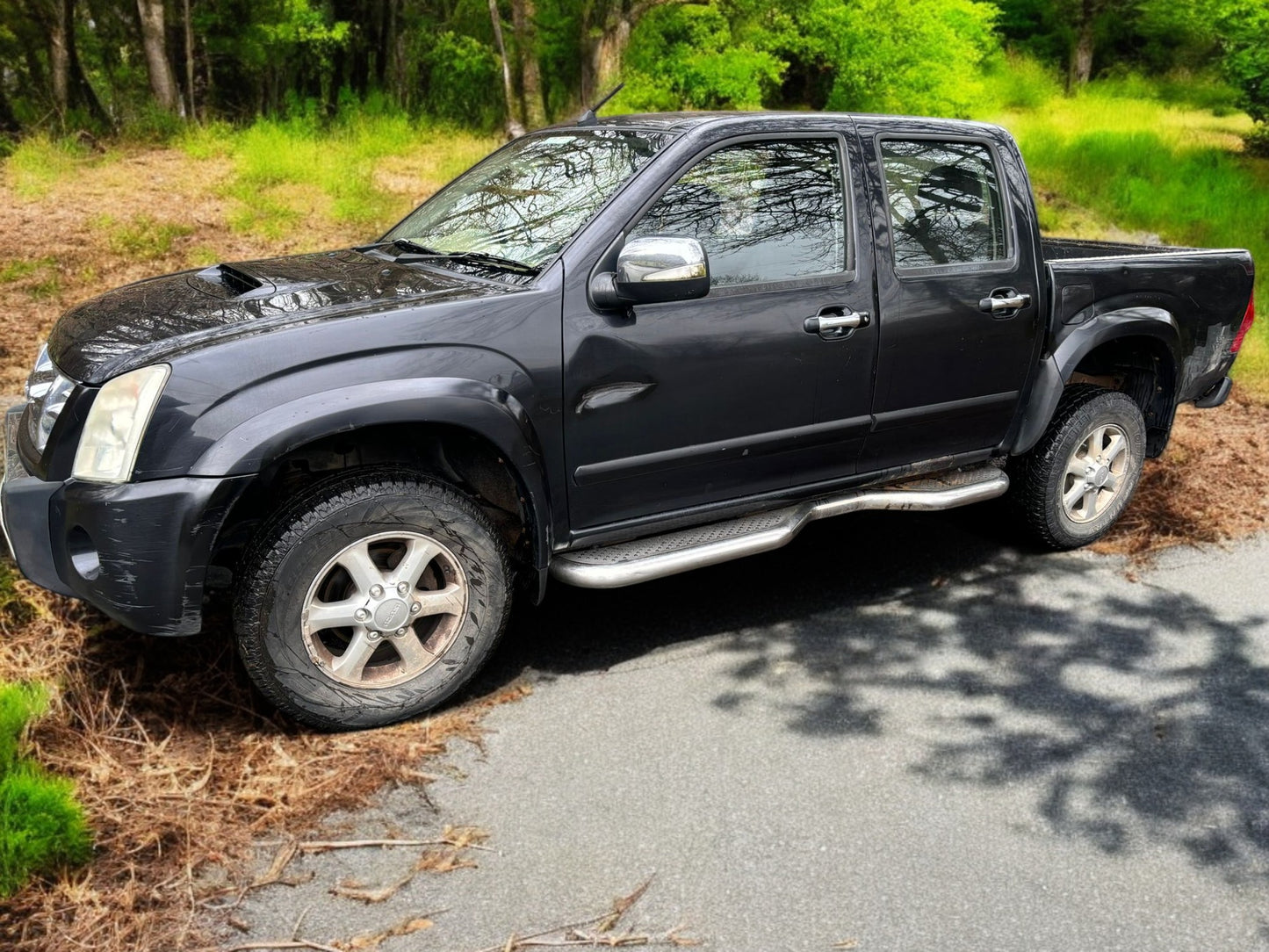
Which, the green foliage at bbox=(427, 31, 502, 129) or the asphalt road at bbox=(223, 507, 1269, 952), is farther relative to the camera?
the green foliage at bbox=(427, 31, 502, 129)

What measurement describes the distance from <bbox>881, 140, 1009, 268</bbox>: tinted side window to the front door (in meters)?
0.27

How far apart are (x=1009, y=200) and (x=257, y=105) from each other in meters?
17.4


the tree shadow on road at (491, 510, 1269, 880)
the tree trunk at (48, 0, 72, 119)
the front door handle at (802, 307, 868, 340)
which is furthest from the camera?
the tree trunk at (48, 0, 72, 119)

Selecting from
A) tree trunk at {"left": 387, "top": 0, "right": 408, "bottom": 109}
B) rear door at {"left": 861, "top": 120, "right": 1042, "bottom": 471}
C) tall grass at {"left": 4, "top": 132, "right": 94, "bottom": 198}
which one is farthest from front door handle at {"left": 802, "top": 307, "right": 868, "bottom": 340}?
tree trunk at {"left": 387, "top": 0, "right": 408, "bottom": 109}

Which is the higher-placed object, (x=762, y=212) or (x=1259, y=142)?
(x=762, y=212)

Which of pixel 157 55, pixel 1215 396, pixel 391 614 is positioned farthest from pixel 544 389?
pixel 157 55

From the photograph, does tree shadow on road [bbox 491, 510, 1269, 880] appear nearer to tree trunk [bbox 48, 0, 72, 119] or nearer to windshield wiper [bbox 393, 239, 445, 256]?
windshield wiper [bbox 393, 239, 445, 256]

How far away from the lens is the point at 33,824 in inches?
118

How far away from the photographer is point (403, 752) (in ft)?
11.9

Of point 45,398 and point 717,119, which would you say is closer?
point 45,398

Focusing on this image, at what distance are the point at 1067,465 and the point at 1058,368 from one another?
1.67ft

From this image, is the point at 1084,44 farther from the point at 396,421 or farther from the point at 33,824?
the point at 33,824

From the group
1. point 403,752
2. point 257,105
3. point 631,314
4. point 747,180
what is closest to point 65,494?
point 403,752

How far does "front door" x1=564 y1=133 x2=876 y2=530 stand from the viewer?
389 cm
